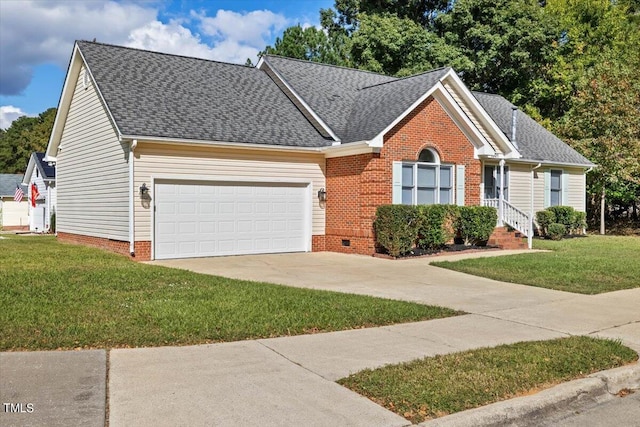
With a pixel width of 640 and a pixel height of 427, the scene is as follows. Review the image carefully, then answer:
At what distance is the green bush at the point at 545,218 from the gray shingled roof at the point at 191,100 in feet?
34.9

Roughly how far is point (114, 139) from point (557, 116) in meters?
29.2

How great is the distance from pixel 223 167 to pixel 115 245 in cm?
380

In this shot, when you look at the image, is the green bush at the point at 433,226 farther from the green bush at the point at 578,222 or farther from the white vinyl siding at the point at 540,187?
the green bush at the point at 578,222

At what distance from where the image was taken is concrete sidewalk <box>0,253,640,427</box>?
14.4 ft

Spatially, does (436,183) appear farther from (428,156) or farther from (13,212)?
(13,212)

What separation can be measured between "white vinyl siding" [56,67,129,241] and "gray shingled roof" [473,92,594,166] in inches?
615

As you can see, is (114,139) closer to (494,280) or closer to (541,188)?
(494,280)

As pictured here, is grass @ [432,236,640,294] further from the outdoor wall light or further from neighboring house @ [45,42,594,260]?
the outdoor wall light

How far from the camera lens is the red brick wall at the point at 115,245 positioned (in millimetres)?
14969

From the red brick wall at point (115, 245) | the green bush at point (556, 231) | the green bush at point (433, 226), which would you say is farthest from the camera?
the green bush at point (556, 231)

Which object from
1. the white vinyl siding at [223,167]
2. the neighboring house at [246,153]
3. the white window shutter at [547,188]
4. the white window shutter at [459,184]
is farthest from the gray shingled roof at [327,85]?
the white window shutter at [547,188]

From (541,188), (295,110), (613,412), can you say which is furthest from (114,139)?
(541,188)

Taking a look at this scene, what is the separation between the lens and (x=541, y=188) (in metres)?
24.3

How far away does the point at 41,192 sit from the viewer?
33469mm
